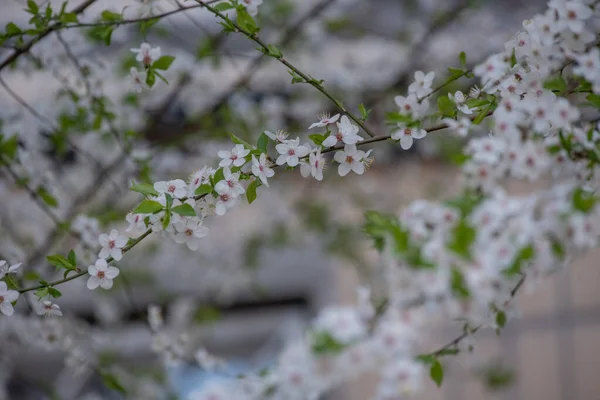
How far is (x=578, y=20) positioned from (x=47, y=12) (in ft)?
3.05

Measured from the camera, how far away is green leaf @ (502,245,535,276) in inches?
68.2

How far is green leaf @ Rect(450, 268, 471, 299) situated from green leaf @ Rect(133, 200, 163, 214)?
4.03 feet

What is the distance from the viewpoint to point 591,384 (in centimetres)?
382

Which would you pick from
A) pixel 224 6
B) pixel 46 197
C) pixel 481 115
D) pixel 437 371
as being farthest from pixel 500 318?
pixel 46 197

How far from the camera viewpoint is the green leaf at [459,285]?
1974 millimetres

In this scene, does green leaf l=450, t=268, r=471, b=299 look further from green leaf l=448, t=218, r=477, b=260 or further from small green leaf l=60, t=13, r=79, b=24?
small green leaf l=60, t=13, r=79, b=24

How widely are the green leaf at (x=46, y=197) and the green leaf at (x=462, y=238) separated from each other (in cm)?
105

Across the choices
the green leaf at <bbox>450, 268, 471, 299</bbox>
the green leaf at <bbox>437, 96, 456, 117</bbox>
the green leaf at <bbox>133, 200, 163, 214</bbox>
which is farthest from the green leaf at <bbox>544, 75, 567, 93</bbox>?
the green leaf at <bbox>450, 268, 471, 299</bbox>

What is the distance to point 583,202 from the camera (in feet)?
5.60

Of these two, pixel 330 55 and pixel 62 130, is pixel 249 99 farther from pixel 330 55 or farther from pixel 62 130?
pixel 62 130

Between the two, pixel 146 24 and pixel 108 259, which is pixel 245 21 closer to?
pixel 146 24

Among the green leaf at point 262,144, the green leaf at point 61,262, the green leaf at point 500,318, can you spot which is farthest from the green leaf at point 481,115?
the green leaf at point 61,262

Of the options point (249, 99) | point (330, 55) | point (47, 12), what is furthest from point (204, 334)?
point (47, 12)

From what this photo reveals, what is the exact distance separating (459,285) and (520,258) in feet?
0.83
